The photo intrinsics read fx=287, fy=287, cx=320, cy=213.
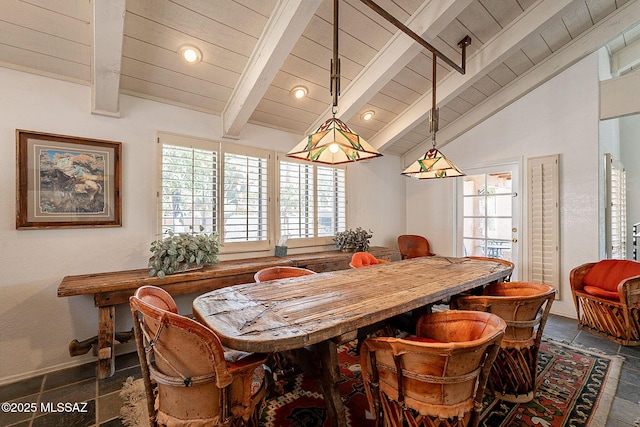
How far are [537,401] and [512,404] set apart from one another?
0.19m

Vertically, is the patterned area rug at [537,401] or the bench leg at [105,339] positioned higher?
the bench leg at [105,339]

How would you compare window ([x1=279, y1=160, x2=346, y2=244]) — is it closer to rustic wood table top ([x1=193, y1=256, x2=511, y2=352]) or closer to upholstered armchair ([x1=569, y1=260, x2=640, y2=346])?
rustic wood table top ([x1=193, y1=256, x2=511, y2=352])

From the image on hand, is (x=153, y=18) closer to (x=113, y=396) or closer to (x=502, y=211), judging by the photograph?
(x=113, y=396)

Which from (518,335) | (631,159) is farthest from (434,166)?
(631,159)

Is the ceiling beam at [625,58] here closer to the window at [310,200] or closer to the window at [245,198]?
the window at [310,200]

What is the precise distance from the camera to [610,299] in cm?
283

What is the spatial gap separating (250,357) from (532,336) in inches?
70.0

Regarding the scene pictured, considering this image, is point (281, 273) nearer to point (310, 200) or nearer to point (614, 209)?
point (310, 200)

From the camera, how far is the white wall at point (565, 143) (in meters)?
3.44

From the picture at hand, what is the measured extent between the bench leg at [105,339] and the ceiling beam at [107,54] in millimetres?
1693

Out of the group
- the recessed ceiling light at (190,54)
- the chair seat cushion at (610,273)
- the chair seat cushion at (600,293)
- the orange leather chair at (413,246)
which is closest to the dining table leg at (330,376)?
the recessed ceiling light at (190,54)

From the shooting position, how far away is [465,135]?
4.56 metres

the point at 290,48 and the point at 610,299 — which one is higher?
the point at 290,48

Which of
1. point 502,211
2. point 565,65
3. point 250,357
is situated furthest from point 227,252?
point 565,65
